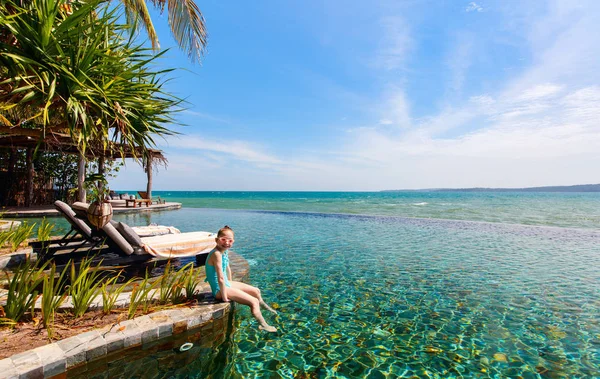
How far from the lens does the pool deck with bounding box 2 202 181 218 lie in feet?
50.1

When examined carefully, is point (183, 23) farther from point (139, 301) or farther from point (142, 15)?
point (139, 301)

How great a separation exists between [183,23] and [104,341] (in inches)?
379

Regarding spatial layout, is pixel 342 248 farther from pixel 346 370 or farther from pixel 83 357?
pixel 83 357

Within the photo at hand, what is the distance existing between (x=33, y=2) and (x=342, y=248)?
32.2ft

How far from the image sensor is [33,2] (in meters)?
3.74

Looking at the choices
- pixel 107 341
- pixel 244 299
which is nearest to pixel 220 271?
pixel 244 299

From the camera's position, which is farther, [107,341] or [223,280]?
[223,280]

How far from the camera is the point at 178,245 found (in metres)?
6.16

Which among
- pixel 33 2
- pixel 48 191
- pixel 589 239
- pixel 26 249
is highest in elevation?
pixel 33 2

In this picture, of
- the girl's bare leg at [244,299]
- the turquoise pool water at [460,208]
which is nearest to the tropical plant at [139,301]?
the girl's bare leg at [244,299]

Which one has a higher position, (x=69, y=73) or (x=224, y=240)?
(x=69, y=73)

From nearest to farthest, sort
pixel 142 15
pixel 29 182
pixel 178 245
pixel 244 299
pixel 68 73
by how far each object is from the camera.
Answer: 1. pixel 68 73
2. pixel 244 299
3. pixel 178 245
4. pixel 142 15
5. pixel 29 182

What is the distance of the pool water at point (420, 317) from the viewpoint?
11.8 ft

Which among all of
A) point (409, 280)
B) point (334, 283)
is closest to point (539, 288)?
point (409, 280)
